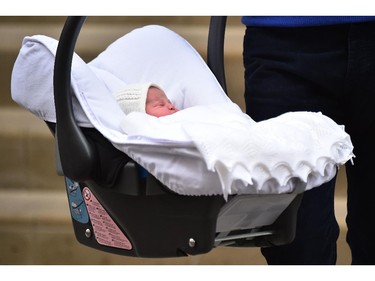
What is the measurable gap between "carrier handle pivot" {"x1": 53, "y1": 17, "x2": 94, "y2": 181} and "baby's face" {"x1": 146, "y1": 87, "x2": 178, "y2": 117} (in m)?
0.26

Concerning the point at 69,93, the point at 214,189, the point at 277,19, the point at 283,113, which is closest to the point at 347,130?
the point at 283,113

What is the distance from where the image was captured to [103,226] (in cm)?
169

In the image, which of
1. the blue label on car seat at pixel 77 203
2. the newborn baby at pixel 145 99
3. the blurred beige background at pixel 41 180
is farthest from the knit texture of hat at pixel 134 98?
the blurred beige background at pixel 41 180

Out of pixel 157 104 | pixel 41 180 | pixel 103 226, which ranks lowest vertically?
pixel 41 180

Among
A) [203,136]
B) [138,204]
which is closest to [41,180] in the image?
[138,204]

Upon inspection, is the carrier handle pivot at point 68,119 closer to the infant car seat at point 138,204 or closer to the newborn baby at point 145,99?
the infant car seat at point 138,204

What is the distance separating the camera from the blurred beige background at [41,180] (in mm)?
2902

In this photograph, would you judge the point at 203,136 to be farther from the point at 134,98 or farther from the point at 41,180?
the point at 41,180

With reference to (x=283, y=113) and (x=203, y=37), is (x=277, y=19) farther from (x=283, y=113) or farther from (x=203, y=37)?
(x=203, y=37)

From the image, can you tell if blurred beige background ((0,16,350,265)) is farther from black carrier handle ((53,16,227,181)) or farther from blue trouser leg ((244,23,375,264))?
black carrier handle ((53,16,227,181))

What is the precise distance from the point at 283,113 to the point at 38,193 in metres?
1.44

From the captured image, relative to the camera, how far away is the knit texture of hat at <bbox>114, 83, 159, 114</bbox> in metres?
1.79

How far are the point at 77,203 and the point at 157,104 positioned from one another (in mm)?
270

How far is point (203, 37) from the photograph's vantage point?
113 inches
